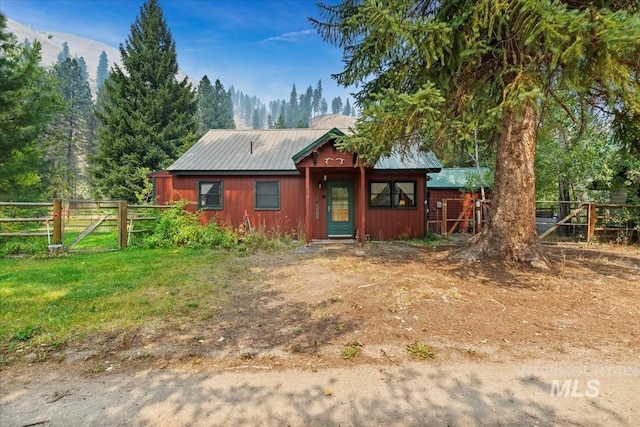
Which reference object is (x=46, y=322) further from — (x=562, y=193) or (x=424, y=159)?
(x=562, y=193)

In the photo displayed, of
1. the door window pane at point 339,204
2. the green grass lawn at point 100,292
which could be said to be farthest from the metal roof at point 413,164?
the green grass lawn at point 100,292

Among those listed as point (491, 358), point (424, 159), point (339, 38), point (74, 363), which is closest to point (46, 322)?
point (74, 363)

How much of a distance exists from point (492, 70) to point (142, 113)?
23.3 metres

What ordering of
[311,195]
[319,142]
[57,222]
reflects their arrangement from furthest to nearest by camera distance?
1. [311,195]
2. [319,142]
3. [57,222]

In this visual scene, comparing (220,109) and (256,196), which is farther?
(220,109)

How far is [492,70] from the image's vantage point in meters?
5.93

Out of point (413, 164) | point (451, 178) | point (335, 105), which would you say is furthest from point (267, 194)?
point (335, 105)

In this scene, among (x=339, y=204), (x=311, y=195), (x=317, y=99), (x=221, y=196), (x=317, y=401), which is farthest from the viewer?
(x=317, y=99)

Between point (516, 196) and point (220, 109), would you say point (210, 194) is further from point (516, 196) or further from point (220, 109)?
point (220, 109)

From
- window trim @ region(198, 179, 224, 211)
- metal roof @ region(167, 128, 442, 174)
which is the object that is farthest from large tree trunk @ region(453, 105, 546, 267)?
window trim @ region(198, 179, 224, 211)

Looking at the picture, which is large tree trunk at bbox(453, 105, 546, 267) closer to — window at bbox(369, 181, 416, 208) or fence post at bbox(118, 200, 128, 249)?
window at bbox(369, 181, 416, 208)

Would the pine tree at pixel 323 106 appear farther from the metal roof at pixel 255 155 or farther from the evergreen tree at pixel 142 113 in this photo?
the metal roof at pixel 255 155

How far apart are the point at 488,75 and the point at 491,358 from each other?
515cm

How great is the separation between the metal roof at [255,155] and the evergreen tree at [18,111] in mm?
5116
